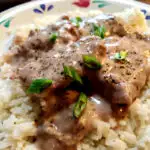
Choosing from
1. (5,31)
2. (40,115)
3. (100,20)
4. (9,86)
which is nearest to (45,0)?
(5,31)

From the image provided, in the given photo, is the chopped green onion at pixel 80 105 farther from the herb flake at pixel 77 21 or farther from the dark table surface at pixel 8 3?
the dark table surface at pixel 8 3

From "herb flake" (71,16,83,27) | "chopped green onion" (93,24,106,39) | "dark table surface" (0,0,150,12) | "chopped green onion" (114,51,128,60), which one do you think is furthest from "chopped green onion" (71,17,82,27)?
"dark table surface" (0,0,150,12)

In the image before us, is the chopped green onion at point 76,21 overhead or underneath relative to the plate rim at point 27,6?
overhead

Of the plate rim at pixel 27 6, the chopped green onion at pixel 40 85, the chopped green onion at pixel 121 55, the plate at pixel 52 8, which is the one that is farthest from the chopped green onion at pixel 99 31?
the plate rim at pixel 27 6

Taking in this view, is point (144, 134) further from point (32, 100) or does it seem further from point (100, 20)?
point (100, 20)

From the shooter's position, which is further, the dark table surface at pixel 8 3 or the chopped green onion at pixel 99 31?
the dark table surface at pixel 8 3

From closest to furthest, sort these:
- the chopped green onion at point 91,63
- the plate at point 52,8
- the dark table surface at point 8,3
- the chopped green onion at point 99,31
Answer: the chopped green onion at point 91,63 < the chopped green onion at point 99,31 < the plate at point 52,8 < the dark table surface at point 8,3
